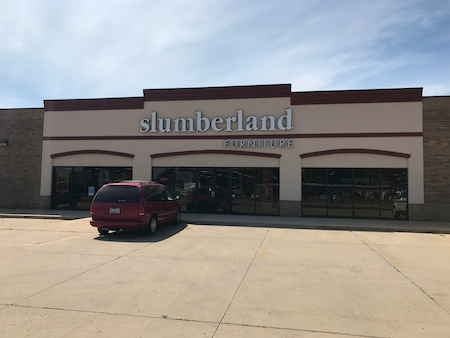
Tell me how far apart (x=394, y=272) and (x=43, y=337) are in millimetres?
6668

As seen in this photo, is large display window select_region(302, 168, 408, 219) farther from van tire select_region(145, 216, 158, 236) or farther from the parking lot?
van tire select_region(145, 216, 158, 236)

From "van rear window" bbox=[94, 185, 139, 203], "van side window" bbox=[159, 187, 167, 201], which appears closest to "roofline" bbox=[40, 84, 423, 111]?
"van side window" bbox=[159, 187, 167, 201]

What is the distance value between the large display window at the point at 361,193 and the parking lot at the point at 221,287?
17.2ft

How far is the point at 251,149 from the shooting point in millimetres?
17172

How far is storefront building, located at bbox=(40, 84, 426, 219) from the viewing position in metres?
16.0

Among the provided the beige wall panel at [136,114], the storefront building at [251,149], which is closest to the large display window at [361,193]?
the storefront building at [251,149]

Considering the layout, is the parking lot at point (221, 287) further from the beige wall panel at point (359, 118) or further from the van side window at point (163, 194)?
the beige wall panel at point (359, 118)

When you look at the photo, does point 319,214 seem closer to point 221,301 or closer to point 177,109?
point 177,109

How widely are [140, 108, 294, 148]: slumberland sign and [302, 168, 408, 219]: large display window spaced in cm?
276

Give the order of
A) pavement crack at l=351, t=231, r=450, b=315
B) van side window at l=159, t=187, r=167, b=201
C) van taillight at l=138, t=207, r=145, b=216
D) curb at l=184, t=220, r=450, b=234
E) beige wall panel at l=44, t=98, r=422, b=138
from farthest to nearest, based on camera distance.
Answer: beige wall panel at l=44, t=98, r=422, b=138 < curb at l=184, t=220, r=450, b=234 < van side window at l=159, t=187, r=167, b=201 < van taillight at l=138, t=207, r=145, b=216 < pavement crack at l=351, t=231, r=450, b=315

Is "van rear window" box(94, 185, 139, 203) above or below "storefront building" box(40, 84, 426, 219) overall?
below

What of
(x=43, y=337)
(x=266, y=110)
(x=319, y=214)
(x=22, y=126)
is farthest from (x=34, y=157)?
(x=43, y=337)

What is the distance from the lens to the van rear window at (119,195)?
10873 millimetres

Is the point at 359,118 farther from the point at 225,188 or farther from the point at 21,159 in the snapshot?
the point at 21,159
